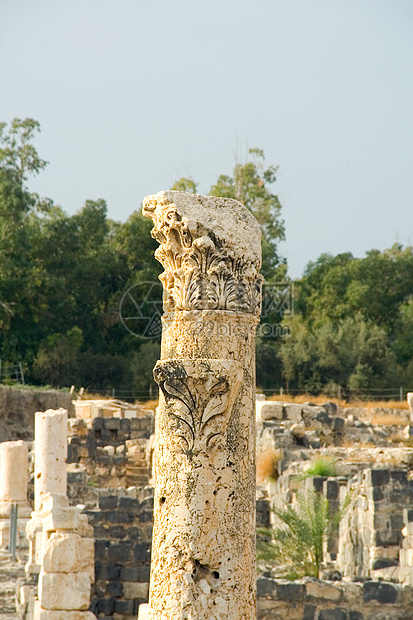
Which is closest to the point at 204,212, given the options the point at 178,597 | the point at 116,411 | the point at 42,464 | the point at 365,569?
the point at 178,597

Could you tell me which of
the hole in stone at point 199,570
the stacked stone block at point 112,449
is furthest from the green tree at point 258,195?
the hole in stone at point 199,570

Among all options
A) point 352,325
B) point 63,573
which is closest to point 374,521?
point 63,573

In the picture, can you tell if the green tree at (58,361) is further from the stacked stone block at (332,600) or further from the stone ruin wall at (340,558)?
the stacked stone block at (332,600)

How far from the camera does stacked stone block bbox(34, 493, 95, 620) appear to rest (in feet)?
29.3

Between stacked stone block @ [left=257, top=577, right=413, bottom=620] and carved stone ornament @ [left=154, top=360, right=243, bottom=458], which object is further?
stacked stone block @ [left=257, top=577, right=413, bottom=620]

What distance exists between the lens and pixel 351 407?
24.5 m

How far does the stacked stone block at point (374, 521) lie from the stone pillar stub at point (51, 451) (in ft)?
13.8

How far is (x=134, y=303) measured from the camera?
34.6 metres

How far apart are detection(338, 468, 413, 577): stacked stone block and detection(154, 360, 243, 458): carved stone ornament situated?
6.81 meters

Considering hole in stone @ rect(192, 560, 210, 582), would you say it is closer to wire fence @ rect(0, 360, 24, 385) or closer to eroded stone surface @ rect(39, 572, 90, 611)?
eroded stone surface @ rect(39, 572, 90, 611)

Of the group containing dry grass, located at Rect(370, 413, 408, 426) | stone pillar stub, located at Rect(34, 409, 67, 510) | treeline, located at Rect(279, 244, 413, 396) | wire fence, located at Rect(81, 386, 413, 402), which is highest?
treeline, located at Rect(279, 244, 413, 396)

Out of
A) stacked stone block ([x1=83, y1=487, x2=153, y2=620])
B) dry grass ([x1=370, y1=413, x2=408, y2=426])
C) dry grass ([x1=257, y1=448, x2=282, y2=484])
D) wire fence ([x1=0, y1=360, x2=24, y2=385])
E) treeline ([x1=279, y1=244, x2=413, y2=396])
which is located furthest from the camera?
treeline ([x1=279, y1=244, x2=413, y2=396])

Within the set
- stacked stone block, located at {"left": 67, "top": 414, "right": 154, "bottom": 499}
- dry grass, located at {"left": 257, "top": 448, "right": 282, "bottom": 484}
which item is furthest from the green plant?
stacked stone block, located at {"left": 67, "top": 414, "right": 154, "bottom": 499}

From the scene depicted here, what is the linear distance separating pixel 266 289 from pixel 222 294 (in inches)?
1253
